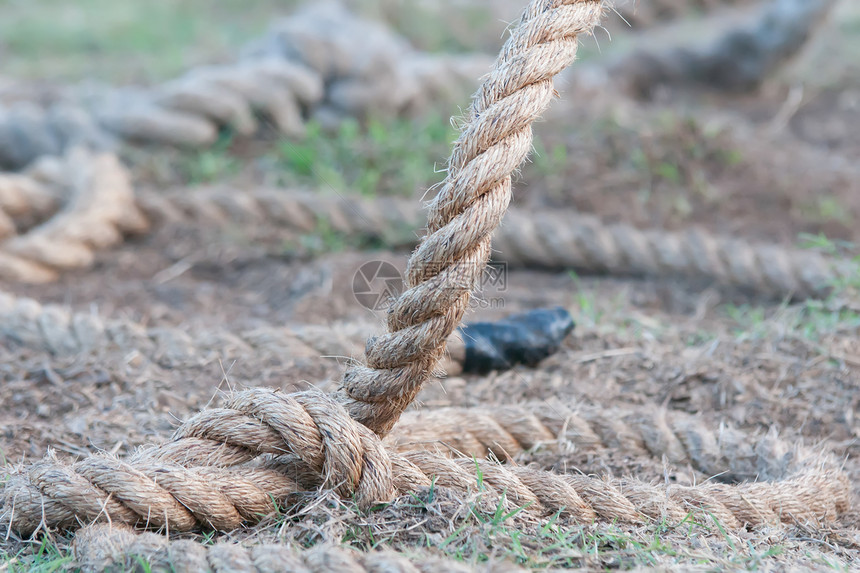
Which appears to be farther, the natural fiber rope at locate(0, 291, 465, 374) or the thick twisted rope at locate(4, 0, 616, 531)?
the natural fiber rope at locate(0, 291, 465, 374)

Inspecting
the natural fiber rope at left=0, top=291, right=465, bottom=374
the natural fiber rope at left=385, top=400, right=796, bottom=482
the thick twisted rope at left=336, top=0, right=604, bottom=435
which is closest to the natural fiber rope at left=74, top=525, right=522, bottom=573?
the thick twisted rope at left=336, top=0, right=604, bottom=435

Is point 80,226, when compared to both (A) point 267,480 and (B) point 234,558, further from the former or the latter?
(B) point 234,558

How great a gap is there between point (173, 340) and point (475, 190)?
1347 millimetres

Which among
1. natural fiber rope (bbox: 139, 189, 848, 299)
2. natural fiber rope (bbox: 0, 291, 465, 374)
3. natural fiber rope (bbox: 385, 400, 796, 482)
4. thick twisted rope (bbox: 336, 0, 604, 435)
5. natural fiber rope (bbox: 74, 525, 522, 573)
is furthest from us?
natural fiber rope (bbox: 139, 189, 848, 299)

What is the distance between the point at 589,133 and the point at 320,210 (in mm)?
1512

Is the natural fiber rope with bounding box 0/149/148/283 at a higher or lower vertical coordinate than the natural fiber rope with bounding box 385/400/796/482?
lower

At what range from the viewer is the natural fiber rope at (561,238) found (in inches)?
122

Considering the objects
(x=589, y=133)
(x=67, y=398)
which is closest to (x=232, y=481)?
(x=67, y=398)

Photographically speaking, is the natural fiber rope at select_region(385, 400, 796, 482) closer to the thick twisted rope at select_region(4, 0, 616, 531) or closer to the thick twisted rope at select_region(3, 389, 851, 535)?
the thick twisted rope at select_region(3, 389, 851, 535)

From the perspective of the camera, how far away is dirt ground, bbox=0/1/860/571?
54.7 inches

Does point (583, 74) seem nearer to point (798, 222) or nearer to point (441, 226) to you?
point (798, 222)

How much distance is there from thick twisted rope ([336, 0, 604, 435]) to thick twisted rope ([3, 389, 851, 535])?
0.49 feet

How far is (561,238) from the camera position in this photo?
11.0 ft

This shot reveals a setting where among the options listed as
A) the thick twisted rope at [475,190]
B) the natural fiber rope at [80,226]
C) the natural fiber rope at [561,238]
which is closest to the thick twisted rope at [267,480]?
the thick twisted rope at [475,190]
